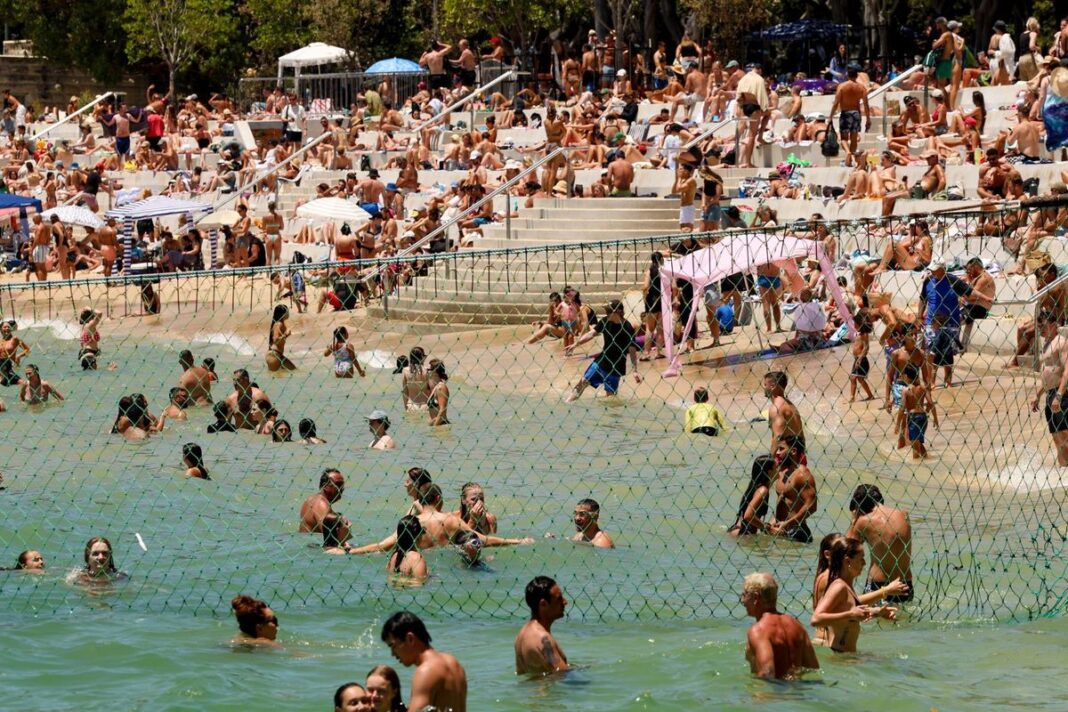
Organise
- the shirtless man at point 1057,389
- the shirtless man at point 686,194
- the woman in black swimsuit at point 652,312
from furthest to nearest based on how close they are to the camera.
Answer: the shirtless man at point 686,194
the woman in black swimsuit at point 652,312
the shirtless man at point 1057,389

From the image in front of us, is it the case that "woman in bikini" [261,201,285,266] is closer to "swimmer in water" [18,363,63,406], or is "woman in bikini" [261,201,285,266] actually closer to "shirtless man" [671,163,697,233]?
"shirtless man" [671,163,697,233]

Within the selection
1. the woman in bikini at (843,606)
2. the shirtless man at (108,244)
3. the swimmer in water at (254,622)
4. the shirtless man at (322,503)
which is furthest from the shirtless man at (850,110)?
the swimmer in water at (254,622)

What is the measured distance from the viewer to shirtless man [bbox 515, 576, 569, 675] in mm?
10453

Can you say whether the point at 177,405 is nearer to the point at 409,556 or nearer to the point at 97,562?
the point at 97,562

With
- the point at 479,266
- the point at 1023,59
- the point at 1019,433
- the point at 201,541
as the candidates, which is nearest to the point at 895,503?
the point at 1019,433

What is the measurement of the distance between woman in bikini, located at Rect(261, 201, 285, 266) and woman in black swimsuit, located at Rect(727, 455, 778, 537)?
18.1 metres

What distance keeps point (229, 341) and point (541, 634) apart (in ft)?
52.5

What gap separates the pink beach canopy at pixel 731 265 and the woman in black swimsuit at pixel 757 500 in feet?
19.7

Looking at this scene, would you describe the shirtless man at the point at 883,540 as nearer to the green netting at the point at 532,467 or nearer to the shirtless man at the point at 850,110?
the green netting at the point at 532,467

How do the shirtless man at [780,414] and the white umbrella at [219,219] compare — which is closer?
the shirtless man at [780,414]

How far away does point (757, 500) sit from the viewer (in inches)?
578

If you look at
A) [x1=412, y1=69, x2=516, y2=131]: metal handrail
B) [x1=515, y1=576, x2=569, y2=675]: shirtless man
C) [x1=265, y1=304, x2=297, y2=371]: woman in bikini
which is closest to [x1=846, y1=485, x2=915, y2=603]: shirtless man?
[x1=515, y1=576, x2=569, y2=675]: shirtless man

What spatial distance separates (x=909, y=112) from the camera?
2772cm

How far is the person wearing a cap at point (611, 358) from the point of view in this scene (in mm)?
19891
